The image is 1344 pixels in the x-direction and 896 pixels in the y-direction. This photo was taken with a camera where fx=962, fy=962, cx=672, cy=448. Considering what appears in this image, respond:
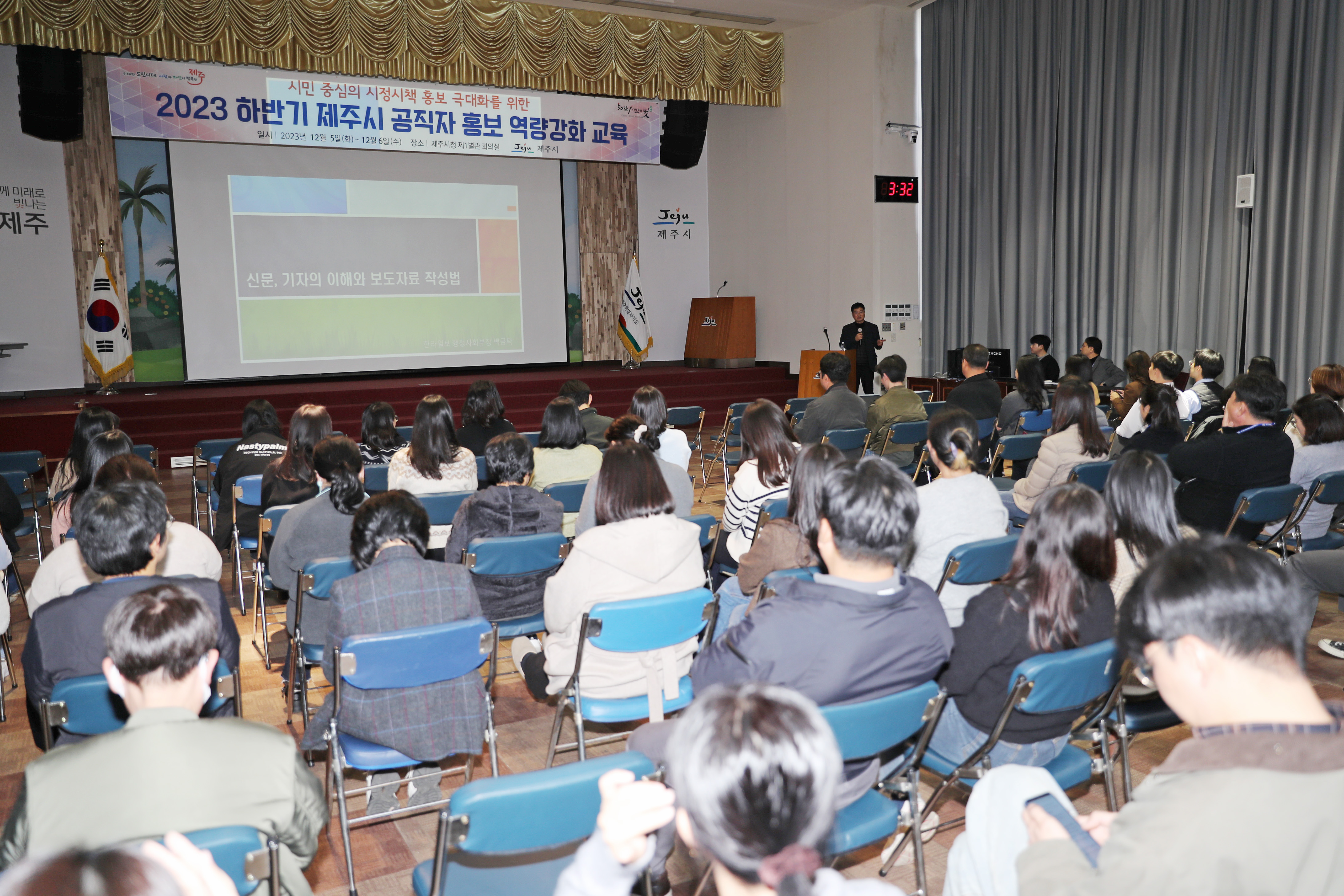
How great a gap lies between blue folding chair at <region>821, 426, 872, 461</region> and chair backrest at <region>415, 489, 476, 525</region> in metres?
2.64

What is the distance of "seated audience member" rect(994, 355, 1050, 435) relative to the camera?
6.89 meters

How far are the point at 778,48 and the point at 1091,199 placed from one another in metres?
4.92

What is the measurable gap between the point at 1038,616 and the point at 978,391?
5.04 metres

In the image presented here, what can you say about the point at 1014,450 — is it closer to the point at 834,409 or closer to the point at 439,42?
the point at 834,409

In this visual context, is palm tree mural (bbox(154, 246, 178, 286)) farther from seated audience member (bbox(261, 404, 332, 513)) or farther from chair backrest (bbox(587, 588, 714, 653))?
chair backrest (bbox(587, 588, 714, 653))

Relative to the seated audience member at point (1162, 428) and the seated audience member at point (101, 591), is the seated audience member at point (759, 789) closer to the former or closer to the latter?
the seated audience member at point (101, 591)

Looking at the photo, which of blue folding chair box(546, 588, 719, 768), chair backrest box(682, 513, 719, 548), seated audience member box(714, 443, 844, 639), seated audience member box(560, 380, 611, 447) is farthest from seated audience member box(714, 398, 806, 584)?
seated audience member box(560, 380, 611, 447)

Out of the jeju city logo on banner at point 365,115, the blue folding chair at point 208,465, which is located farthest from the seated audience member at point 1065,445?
the jeju city logo on banner at point 365,115

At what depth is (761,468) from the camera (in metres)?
4.08

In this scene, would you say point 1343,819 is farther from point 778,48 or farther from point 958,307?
point 778,48

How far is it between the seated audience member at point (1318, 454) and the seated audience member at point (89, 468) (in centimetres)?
539

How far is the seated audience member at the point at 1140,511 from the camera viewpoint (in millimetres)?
2846

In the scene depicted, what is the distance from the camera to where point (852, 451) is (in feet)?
21.3

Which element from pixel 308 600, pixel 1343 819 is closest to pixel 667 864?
pixel 308 600
